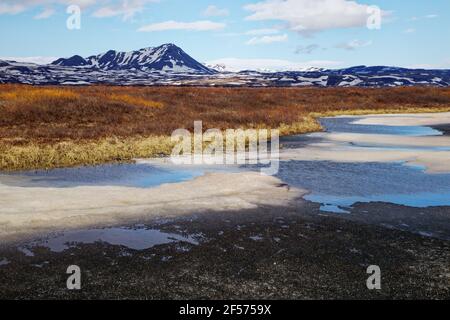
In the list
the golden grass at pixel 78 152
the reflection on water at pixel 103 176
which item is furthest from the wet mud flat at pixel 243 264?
the golden grass at pixel 78 152

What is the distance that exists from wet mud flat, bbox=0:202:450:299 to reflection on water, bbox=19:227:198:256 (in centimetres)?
7

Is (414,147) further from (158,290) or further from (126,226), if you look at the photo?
(158,290)

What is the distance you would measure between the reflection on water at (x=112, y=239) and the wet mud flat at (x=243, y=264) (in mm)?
71

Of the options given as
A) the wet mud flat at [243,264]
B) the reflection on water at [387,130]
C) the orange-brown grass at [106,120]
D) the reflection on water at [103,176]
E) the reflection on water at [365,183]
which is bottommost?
the wet mud flat at [243,264]

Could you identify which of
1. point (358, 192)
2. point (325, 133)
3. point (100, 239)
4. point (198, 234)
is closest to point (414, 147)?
point (325, 133)

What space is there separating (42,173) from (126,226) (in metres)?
8.72

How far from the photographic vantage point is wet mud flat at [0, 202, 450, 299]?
768 cm

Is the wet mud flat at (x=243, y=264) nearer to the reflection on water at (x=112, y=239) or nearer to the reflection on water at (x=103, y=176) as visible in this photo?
the reflection on water at (x=112, y=239)

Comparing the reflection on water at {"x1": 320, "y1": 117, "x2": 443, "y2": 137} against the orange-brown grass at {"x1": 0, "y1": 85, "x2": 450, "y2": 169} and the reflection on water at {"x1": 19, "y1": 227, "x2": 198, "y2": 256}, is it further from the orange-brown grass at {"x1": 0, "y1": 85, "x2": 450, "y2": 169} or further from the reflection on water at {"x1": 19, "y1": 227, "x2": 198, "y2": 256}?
the reflection on water at {"x1": 19, "y1": 227, "x2": 198, "y2": 256}

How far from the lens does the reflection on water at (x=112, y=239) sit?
9.94 metres

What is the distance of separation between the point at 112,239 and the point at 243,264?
3298 millimetres

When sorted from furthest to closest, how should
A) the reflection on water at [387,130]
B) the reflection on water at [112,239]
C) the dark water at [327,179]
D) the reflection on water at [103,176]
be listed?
the reflection on water at [387,130] < the reflection on water at [103,176] < the dark water at [327,179] < the reflection on water at [112,239]

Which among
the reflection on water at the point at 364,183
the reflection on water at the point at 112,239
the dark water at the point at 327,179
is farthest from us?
the dark water at the point at 327,179

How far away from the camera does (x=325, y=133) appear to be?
35.4 metres
